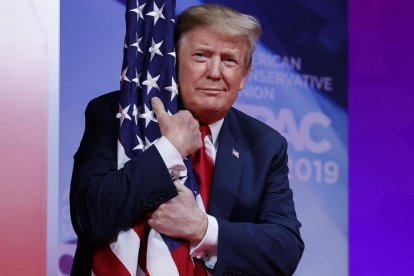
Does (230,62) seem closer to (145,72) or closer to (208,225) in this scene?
(145,72)

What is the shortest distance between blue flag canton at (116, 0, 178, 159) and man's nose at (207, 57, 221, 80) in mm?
140

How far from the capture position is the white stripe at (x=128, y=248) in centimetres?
238

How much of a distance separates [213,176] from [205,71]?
12.0 inches

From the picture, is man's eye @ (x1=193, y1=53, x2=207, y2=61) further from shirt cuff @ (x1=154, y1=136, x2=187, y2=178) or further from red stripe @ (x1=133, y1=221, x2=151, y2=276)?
red stripe @ (x1=133, y1=221, x2=151, y2=276)

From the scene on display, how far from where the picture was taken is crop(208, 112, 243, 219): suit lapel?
8.48ft

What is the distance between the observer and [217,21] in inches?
104

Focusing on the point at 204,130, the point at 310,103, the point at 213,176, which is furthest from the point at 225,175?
the point at 310,103

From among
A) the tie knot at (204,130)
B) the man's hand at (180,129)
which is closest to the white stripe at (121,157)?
the man's hand at (180,129)

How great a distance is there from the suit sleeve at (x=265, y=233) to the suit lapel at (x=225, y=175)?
45 millimetres

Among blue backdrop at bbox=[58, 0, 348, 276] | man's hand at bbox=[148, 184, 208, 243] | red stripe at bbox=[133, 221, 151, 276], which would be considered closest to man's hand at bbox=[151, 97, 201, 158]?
man's hand at bbox=[148, 184, 208, 243]

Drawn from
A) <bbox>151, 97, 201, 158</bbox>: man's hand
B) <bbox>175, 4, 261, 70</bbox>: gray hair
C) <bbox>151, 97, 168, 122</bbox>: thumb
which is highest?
<bbox>175, 4, 261, 70</bbox>: gray hair

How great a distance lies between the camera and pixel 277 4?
Result: 12.8ft

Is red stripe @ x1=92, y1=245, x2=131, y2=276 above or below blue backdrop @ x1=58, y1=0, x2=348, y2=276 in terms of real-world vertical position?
below
